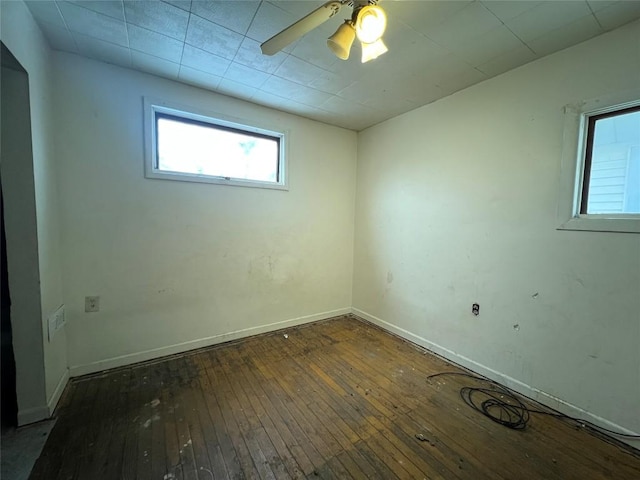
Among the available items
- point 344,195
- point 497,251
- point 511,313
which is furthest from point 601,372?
point 344,195

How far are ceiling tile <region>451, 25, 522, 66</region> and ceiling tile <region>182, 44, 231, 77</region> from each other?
1.72 meters

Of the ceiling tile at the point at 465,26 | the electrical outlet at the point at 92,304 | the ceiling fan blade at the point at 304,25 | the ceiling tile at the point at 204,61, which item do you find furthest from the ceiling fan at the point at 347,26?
the electrical outlet at the point at 92,304

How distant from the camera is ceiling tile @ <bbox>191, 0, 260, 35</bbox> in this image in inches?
58.9

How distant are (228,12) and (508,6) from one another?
159 cm

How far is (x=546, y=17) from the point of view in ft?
5.04

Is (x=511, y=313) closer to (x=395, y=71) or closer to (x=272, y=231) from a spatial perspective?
(x=395, y=71)

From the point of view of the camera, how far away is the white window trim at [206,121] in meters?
2.29

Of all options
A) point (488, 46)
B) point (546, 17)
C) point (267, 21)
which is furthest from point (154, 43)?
point (546, 17)

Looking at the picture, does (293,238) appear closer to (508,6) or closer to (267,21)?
(267,21)

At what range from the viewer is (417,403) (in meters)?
1.93

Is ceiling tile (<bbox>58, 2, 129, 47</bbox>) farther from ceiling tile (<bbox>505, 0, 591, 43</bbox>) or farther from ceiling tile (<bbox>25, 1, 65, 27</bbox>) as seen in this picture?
ceiling tile (<bbox>505, 0, 591, 43</bbox>)

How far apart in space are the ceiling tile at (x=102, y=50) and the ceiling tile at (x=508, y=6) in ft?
7.93

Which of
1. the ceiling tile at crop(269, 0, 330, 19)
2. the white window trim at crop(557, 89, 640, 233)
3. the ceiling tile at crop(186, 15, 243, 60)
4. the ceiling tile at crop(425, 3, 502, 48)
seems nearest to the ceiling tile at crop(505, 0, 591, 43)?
the ceiling tile at crop(425, 3, 502, 48)

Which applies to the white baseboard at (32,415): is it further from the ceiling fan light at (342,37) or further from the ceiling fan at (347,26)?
the ceiling fan light at (342,37)
